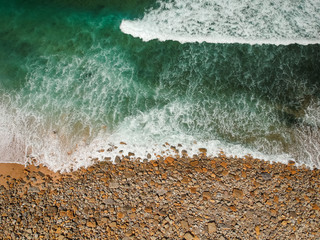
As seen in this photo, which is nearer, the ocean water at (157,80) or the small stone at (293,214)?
the small stone at (293,214)

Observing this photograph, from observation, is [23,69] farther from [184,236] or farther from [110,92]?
[184,236]

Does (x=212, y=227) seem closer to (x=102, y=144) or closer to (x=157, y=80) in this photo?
(x=102, y=144)

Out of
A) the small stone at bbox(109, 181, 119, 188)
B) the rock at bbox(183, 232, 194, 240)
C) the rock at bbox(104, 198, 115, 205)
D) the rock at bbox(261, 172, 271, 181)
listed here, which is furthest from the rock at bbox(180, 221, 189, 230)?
the rock at bbox(261, 172, 271, 181)

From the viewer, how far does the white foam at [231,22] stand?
488 inches

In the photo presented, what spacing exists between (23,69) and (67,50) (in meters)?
2.51

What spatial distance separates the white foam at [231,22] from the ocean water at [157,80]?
0.21 feet

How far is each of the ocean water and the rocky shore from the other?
679 mm

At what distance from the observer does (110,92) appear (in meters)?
10.8

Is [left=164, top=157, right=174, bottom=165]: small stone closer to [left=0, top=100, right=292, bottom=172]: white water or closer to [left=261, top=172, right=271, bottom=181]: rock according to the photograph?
[left=0, top=100, right=292, bottom=172]: white water

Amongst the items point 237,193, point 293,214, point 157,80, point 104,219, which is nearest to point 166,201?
point 104,219

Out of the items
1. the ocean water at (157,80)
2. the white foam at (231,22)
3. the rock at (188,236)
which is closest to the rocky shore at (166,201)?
the rock at (188,236)

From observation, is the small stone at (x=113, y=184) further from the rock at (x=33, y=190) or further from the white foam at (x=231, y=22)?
the white foam at (x=231, y=22)

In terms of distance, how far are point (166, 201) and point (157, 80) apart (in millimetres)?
6071

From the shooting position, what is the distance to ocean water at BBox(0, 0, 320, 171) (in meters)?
9.09
